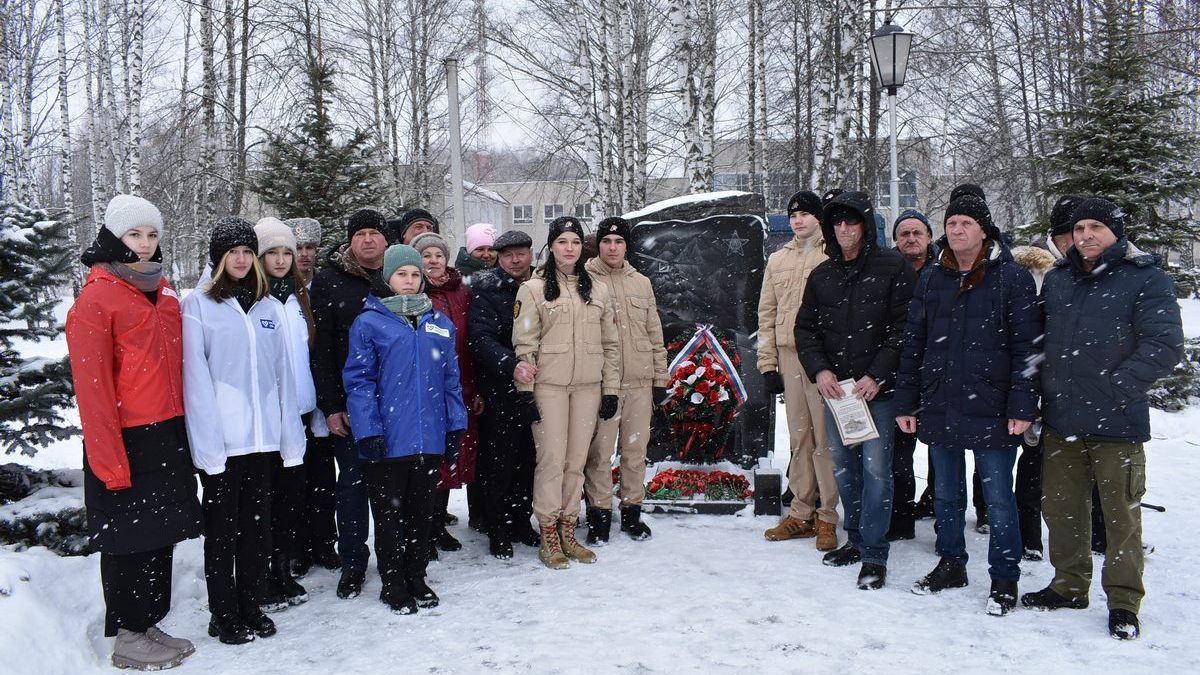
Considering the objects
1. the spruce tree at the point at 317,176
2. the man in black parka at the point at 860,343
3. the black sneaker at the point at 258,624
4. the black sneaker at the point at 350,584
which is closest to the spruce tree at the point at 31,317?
the black sneaker at the point at 258,624

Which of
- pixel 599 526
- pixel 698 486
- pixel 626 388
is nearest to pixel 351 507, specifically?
pixel 599 526

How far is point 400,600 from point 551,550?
106 cm

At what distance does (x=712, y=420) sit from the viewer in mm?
6500

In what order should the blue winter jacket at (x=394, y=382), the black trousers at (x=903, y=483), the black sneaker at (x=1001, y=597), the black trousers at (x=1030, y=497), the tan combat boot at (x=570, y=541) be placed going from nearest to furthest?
the black sneaker at (x=1001, y=597) < the blue winter jacket at (x=394, y=382) < the black trousers at (x=1030, y=497) < the tan combat boot at (x=570, y=541) < the black trousers at (x=903, y=483)

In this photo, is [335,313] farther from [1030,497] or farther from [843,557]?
[1030,497]

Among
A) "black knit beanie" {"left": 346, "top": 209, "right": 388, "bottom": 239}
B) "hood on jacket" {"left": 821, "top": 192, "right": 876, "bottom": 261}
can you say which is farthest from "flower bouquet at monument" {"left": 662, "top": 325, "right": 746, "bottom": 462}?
"black knit beanie" {"left": 346, "top": 209, "right": 388, "bottom": 239}

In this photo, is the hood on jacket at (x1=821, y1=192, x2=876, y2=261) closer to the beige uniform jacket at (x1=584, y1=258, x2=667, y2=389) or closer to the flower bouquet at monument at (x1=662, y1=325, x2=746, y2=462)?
the beige uniform jacket at (x1=584, y1=258, x2=667, y2=389)

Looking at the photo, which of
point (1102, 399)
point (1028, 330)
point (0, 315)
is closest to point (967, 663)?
point (1102, 399)

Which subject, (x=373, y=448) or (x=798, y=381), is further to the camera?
(x=798, y=381)

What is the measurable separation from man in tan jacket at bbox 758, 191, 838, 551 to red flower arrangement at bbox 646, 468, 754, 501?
65cm

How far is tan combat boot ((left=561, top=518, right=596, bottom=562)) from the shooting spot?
17.1 ft

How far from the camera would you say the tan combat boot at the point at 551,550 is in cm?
509

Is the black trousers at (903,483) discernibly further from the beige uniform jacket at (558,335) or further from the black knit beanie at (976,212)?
the beige uniform jacket at (558,335)

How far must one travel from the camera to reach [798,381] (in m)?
5.41
